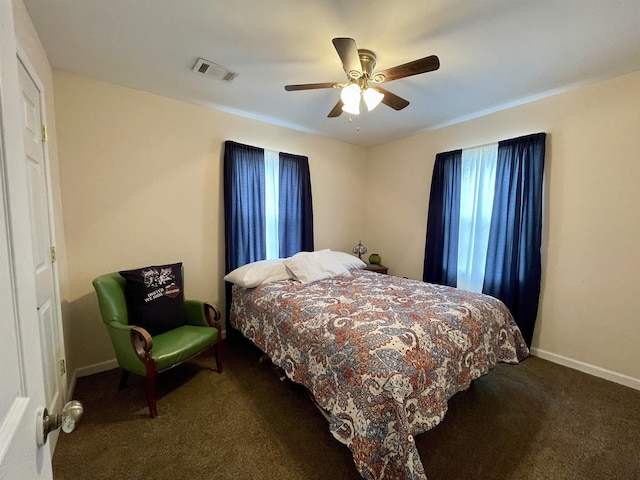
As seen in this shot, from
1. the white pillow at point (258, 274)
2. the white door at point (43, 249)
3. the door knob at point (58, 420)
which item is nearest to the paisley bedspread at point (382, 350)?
the white pillow at point (258, 274)

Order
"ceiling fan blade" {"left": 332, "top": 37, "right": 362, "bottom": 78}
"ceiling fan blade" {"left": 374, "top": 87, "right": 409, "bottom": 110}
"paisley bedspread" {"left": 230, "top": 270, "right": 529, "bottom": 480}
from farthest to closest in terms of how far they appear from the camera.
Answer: "ceiling fan blade" {"left": 374, "top": 87, "right": 409, "bottom": 110} → "ceiling fan blade" {"left": 332, "top": 37, "right": 362, "bottom": 78} → "paisley bedspread" {"left": 230, "top": 270, "right": 529, "bottom": 480}

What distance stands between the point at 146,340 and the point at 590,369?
3.71 m

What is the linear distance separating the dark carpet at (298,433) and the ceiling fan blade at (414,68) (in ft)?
7.54

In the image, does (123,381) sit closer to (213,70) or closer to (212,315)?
(212,315)

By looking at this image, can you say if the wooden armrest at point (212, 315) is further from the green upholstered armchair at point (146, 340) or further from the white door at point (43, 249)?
the white door at point (43, 249)

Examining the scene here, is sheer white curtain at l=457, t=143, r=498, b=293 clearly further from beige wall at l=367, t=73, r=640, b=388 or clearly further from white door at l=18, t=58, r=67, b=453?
white door at l=18, t=58, r=67, b=453

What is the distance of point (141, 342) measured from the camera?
1936 mm

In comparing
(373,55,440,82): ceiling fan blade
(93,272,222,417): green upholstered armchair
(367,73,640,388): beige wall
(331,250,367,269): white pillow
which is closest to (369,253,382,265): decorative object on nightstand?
(331,250,367,269): white pillow

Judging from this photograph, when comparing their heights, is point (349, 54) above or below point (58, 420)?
above

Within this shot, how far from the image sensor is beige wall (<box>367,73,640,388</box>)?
2.24m

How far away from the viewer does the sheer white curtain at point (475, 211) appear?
3027 millimetres

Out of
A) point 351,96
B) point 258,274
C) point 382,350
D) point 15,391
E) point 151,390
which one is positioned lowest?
point 151,390

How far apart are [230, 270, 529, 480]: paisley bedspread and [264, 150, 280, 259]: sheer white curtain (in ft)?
3.07

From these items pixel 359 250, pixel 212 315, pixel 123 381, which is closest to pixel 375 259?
pixel 359 250
